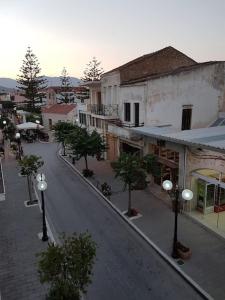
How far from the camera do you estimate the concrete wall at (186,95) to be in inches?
804

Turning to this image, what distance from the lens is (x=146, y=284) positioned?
1138cm

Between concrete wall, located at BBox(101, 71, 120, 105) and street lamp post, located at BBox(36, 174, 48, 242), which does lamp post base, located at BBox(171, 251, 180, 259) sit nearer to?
street lamp post, located at BBox(36, 174, 48, 242)

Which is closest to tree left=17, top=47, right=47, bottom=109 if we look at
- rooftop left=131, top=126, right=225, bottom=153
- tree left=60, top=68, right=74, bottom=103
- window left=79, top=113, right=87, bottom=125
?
tree left=60, top=68, right=74, bottom=103

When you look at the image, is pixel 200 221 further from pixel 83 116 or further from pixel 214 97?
pixel 83 116

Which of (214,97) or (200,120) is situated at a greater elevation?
(214,97)

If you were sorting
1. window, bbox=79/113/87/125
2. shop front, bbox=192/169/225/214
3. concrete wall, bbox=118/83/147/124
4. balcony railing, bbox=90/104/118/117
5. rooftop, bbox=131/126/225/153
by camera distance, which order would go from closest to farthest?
rooftop, bbox=131/126/225/153 < shop front, bbox=192/169/225/214 < concrete wall, bbox=118/83/147/124 < balcony railing, bbox=90/104/118/117 < window, bbox=79/113/87/125

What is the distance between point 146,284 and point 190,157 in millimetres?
7959

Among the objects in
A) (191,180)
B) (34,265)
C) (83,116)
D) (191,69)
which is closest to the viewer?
(34,265)

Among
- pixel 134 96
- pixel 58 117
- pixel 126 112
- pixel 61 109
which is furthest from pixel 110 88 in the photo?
pixel 61 109

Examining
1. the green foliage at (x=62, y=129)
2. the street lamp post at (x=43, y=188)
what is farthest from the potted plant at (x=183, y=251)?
the green foliage at (x=62, y=129)

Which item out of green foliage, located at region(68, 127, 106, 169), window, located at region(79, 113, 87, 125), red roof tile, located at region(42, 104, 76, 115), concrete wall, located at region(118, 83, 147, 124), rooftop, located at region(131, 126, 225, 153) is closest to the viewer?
rooftop, located at region(131, 126, 225, 153)

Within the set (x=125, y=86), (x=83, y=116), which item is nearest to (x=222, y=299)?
(x=125, y=86)

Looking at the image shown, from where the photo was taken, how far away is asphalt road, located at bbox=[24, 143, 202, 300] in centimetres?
1101

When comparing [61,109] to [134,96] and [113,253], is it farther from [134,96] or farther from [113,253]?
[113,253]
